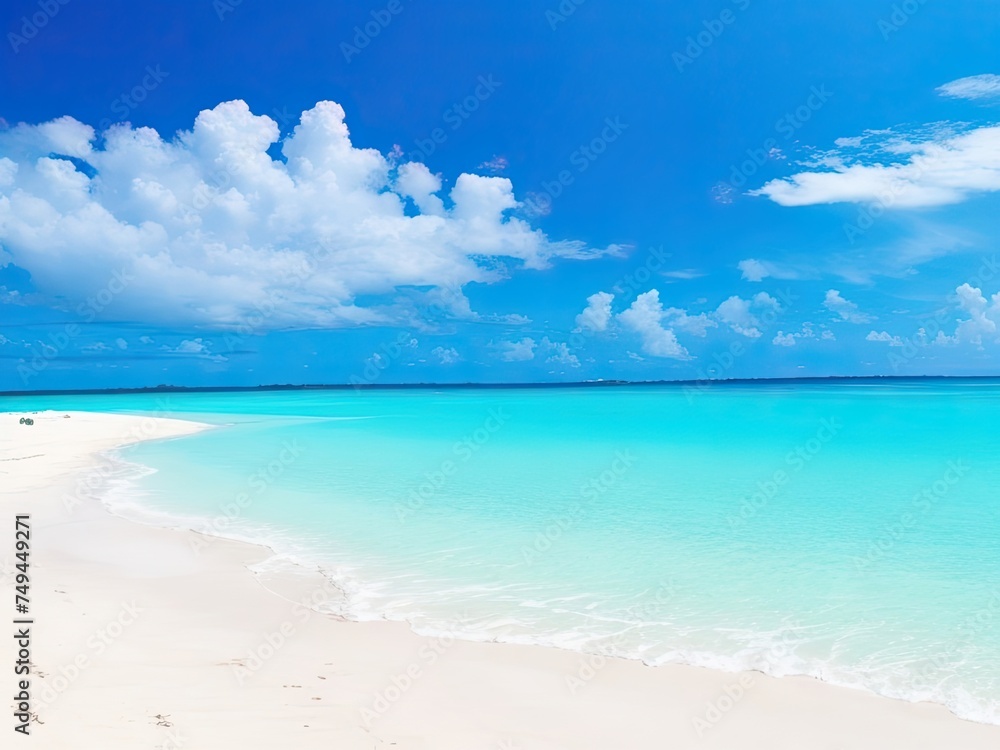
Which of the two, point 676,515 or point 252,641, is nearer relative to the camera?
point 252,641

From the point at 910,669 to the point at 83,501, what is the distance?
16.1 m

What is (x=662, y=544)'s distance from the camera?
37.3 ft

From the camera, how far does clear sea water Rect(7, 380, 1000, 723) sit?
7184 millimetres

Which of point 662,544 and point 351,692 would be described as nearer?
point 351,692

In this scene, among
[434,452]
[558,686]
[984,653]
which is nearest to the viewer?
[558,686]

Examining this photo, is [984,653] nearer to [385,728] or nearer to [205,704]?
[385,728]

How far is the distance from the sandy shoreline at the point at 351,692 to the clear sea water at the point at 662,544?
53cm

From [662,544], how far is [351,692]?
7042mm

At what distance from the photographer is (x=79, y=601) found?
7980mm

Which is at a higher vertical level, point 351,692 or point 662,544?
point 662,544

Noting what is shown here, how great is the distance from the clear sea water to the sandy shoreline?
53cm

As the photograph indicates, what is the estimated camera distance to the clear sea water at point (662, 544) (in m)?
7.18

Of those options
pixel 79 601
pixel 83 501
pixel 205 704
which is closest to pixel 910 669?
pixel 205 704

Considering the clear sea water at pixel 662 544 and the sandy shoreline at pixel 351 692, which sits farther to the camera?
the clear sea water at pixel 662 544
